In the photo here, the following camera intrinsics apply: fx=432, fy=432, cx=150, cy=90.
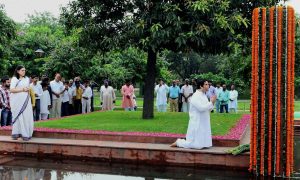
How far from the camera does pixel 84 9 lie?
12.9 metres

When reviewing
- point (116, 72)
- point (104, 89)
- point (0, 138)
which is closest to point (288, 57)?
point (0, 138)

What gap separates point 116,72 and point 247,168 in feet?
62.8

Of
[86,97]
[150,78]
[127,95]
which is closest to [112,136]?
[150,78]

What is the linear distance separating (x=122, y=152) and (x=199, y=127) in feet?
5.69

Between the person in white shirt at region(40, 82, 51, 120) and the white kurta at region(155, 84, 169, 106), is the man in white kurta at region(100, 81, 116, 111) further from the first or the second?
the person in white shirt at region(40, 82, 51, 120)

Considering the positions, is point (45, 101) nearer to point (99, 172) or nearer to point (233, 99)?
point (99, 172)

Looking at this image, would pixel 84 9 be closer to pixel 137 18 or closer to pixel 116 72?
pixel 137 18

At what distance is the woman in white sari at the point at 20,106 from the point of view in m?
10.4

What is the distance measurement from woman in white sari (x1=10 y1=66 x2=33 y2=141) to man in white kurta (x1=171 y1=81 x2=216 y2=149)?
12.1 feet

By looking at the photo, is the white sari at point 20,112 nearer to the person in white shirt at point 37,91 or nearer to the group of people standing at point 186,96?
the person in white shirt at point 37,91

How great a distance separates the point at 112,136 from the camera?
1020cm

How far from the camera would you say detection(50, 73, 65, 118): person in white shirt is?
16023mm

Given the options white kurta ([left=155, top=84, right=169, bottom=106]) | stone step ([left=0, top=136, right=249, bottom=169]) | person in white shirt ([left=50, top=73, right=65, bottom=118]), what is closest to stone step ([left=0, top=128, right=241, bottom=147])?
stone step ([left=0, top=136, right=249, bottom=169])

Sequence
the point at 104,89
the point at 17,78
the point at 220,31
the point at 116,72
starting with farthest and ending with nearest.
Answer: the point at 116,72 → the point at 104,89 → the point at 220,31 → the point at 17,78
